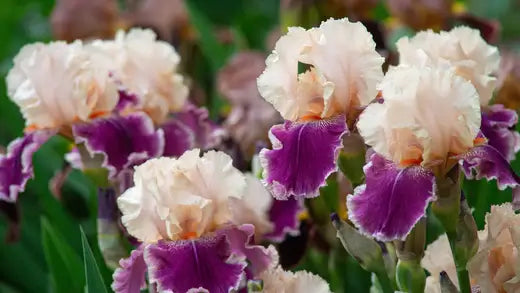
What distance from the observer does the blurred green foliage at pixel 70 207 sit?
4.40ft

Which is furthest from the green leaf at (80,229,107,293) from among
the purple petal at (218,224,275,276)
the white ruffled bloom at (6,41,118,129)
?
the white ruffled bloom at (6,41,118,129)

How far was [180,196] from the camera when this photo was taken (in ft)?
3.26

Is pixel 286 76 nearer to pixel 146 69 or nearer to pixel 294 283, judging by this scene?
pixel 294 283

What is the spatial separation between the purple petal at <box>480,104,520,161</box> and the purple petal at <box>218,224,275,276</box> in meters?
0.29

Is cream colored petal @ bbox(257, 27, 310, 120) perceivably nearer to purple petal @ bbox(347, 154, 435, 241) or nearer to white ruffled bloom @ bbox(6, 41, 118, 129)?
purple petal @ bbox(347, 154, 435, 241)

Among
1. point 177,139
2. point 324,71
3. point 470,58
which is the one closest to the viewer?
point 324,71

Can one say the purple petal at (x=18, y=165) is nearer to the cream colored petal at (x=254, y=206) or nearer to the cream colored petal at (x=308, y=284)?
the cream colored petal at (x=254, y=206)

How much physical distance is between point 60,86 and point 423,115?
540 millimetres

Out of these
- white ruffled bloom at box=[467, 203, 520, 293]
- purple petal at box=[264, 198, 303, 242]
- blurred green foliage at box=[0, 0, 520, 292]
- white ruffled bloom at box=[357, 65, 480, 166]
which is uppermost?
white ruffled bloom at box=[357, 65, 480, 166]

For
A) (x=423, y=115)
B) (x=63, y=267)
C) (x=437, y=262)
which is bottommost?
(x=63, y=267)

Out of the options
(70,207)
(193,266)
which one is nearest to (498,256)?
(193,266)

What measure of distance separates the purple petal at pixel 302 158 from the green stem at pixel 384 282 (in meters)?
0.19

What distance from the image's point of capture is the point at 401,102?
0.92 meters

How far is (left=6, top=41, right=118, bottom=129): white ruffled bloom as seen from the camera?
1240 millimetres
